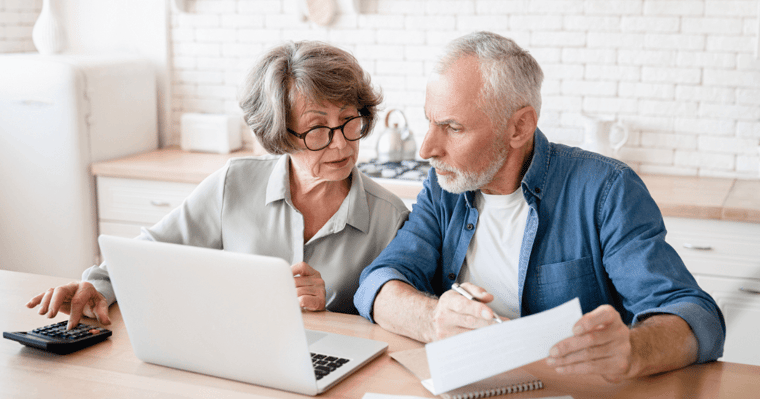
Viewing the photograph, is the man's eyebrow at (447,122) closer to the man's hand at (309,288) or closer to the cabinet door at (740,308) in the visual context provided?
the man's hand at (309,288)

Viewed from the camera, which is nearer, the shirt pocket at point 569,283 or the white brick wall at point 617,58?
the shirt pocket at point 569,283

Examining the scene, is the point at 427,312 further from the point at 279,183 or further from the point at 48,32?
the point at 48,32

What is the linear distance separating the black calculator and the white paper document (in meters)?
0.75

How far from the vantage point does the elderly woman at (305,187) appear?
188 centimetres

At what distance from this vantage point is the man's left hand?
45.5 inches

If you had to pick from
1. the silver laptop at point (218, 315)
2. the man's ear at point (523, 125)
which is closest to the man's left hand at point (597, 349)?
the silver laptop at point (218, 315)

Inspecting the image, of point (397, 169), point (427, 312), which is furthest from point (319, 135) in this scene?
point (397, 169)

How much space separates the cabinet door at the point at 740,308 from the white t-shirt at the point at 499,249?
50.1 inches

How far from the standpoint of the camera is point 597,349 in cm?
120

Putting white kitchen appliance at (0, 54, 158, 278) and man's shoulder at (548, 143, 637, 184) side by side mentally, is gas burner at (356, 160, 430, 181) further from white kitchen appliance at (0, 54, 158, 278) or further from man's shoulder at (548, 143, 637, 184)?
white kitchen appliance at (0, 54, 158, 278)

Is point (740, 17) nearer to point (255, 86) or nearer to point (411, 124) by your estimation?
point (411, 124)

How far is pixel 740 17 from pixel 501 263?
2006 mm

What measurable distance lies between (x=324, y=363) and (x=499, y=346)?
1.26ft

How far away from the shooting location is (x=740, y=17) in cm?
303
